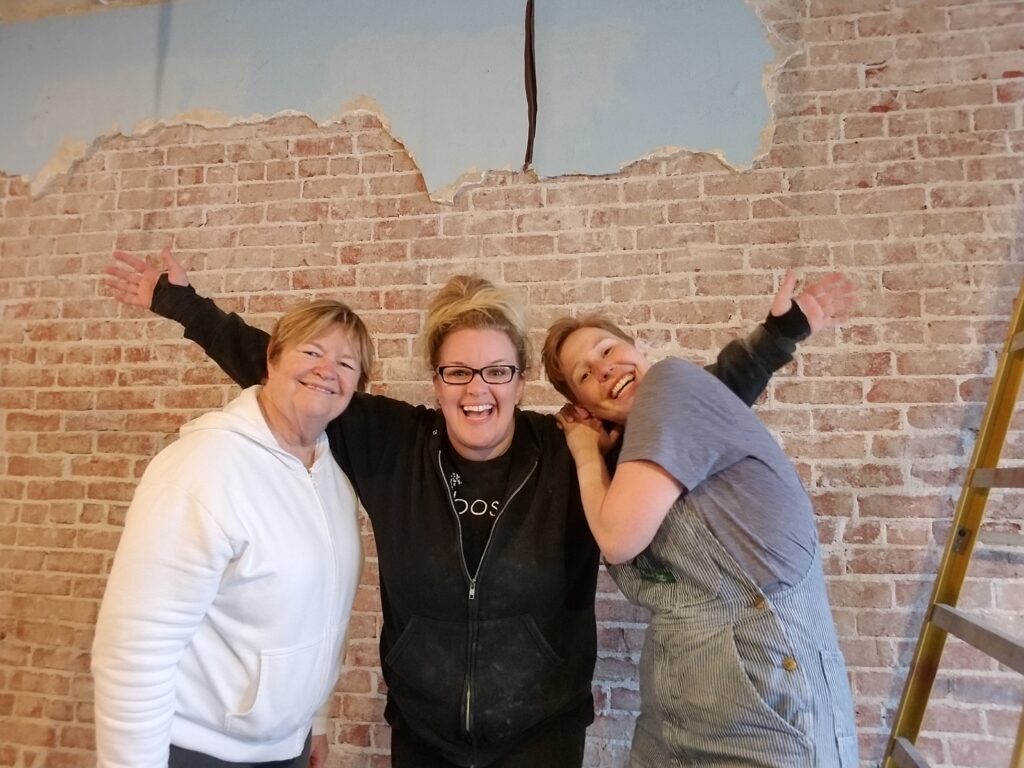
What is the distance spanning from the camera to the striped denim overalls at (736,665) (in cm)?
114

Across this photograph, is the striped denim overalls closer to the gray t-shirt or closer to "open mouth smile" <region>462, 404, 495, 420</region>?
the gray t-shirt

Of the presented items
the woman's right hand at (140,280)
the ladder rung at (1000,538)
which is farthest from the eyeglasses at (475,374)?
the ladder rung at (1000,538)

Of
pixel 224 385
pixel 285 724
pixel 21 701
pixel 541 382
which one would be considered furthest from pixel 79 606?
pixel 541 382

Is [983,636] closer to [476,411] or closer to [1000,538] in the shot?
[1000,538]

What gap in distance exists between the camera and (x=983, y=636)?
4.86 feet

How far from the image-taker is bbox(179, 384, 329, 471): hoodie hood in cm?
138

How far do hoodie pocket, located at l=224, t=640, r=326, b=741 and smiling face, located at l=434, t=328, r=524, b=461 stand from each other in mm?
535

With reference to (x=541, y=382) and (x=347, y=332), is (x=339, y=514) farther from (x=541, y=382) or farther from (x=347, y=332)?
(x=541, y=382)

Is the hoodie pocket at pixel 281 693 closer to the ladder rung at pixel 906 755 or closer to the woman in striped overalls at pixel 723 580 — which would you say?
the woman in striped overalls at pixel 723 580

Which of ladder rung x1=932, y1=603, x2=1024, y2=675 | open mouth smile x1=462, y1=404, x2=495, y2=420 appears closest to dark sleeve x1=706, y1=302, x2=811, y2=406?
open mouth smile x1=462, y1=404, x2=495, y2=420

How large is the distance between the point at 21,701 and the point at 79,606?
0.40m

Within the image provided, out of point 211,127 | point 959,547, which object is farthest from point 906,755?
point 211,127

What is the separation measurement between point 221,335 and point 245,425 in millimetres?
344

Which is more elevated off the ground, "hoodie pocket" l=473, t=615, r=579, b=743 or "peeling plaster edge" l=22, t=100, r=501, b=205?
"peeling plaster edge" l=22, t=100, r=501, b=205
